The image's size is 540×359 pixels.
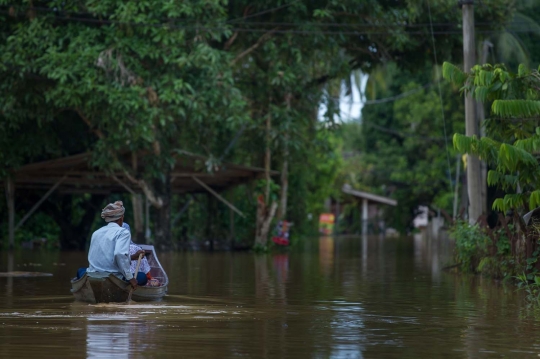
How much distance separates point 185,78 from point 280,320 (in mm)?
17071

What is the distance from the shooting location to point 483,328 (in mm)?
11844

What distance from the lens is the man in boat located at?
1415cm

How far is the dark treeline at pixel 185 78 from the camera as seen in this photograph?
91.2ft

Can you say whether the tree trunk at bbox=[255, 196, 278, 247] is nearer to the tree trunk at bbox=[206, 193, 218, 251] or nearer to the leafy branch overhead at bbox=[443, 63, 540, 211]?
the tree trunk at bbox=[206, 193, 218, 251]

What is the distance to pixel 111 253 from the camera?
14.2 metres

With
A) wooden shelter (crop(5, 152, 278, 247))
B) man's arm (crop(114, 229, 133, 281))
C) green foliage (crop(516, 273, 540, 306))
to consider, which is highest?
wooden shelter (crop(5, 152, 278, 247))

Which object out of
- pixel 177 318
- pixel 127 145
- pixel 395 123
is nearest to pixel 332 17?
pixel 127 145

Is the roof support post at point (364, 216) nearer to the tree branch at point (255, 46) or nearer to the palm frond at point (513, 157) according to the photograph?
the tree branch at point (255, 46)

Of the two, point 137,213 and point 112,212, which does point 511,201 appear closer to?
point 112,212

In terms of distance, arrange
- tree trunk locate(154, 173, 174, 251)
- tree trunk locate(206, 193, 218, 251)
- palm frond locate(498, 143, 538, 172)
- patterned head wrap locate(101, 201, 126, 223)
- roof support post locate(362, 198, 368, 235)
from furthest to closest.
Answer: roof support post locate(362, 198, 368, 235)
tree trunk locate(206, 193, 218, 251)
tree trunk locate(154, 173, 174, 251)
palm frond locate(498, 143, 538, 172)
patterned head wrap locate(101, 201, 126, 223)

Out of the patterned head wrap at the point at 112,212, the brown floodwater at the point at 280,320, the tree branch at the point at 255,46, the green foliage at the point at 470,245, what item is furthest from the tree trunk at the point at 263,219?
the patterned head wrap at the point at 112,212

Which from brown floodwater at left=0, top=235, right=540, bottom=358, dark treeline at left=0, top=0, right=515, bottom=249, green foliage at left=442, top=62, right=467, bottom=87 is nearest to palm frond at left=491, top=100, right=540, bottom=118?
green foliage at left=442, top=62, right=467, bottom=87

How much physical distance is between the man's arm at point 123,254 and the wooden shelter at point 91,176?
16.4 metres

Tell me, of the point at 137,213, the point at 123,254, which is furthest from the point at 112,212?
the point at 137,213
